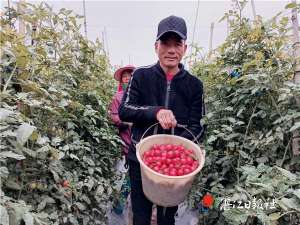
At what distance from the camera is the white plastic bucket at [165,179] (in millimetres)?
1433

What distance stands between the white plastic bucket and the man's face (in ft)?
1.20

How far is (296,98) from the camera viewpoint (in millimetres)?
1494

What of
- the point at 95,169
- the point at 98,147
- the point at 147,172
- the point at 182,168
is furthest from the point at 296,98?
the point at 98,147

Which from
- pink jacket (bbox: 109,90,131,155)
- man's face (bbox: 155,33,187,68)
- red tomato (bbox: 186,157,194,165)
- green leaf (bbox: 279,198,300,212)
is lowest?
pink jacket (bbox: 109,90,131,155)

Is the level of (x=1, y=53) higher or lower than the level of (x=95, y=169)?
higher

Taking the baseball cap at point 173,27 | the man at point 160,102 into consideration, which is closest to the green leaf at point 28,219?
the man at point 160,102

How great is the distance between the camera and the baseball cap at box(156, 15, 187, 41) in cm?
166

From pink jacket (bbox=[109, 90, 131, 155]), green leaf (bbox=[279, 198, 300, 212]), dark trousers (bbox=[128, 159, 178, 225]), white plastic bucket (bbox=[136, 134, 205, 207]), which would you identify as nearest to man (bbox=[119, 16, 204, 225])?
dark trousers (bbox=[128, 159, 178, 225])

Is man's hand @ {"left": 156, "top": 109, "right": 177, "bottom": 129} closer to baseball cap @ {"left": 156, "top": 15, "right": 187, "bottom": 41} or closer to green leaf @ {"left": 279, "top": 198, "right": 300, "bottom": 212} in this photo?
baseball cap @ {"left": 156, "top": 15, "right": 187, "bottom": 41}

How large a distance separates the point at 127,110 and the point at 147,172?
16.1 inches

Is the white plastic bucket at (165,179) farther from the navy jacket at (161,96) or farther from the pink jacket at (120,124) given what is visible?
the pink jacket at (120,124)

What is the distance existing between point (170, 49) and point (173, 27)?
108 mm

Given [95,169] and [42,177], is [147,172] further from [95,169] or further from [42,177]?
[95,169]

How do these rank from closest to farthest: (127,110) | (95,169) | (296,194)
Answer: (296,194), (127,110), (95,169)
